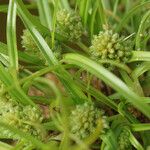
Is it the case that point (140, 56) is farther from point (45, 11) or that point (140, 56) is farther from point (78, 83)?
point (45, 11)

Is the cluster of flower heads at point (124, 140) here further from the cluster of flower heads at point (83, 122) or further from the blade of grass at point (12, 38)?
the blade of grass at point (12, 38)

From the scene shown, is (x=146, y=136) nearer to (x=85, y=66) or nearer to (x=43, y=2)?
(x=85, y=66)

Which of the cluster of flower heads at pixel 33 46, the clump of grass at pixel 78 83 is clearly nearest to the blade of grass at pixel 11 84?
the clump of grass at pixel 78 83

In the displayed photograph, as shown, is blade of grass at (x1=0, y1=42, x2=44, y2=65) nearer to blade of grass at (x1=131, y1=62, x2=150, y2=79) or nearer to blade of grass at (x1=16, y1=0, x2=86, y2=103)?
blade of grass at (x1=16, y1=0, x2=86, y2=103)

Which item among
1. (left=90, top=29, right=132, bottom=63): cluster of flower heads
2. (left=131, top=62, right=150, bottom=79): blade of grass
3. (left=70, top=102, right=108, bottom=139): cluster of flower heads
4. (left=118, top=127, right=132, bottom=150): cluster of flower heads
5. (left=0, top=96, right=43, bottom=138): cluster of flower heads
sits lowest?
(left=118, top=127, right=132, bottom=150): cluster of flower heads

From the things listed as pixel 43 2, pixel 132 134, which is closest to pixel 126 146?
pixel 132 134

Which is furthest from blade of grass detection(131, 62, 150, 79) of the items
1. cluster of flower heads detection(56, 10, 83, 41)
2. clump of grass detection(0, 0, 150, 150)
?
cluster of flower heads detection(56, 10, 83, 41)

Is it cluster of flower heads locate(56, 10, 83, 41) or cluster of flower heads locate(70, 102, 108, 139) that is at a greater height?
cluster of flower heads locate(56, 10, 83, 41)
